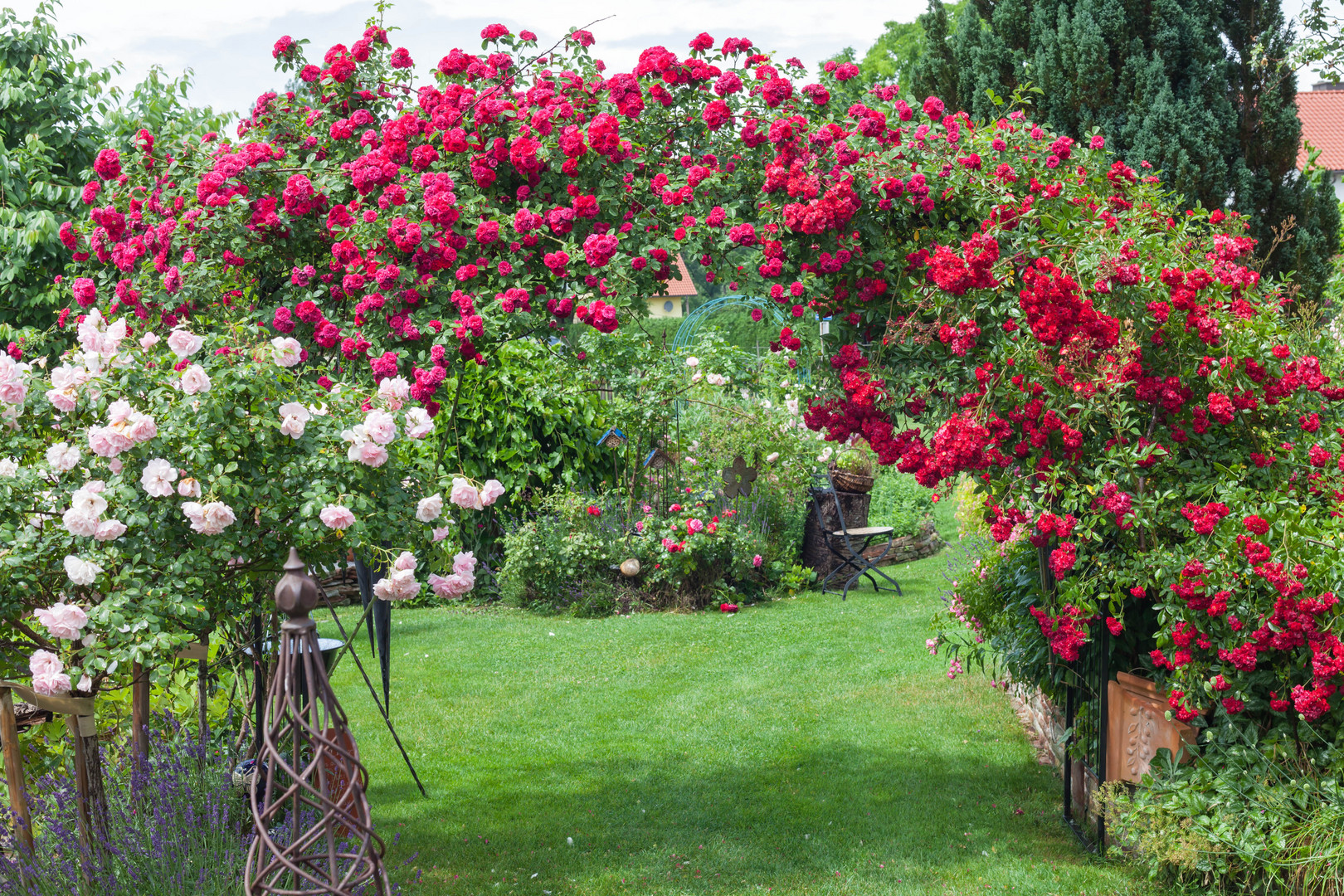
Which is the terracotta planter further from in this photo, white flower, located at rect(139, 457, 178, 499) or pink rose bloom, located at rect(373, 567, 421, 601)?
white flower, located at rect(139, 457, 178, 499)

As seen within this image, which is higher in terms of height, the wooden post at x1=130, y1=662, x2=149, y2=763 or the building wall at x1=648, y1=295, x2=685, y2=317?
the building wall at x1=648, y1=295, x2=685, y2=317

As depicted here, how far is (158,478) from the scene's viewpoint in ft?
8.50

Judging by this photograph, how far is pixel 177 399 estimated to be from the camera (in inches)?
109

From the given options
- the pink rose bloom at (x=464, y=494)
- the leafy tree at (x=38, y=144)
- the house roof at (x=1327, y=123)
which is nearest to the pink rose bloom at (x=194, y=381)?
the pink rose bloom at (x=464, y=494)

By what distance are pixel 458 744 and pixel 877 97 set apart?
3.45 m

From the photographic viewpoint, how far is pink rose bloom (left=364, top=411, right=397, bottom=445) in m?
2.73

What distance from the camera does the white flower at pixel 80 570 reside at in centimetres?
253

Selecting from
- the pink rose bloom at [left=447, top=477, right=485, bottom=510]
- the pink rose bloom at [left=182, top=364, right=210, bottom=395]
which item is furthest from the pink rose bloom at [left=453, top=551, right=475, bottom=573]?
the pink rose bloom at [left=182, top=364, right=210, bottom=395]

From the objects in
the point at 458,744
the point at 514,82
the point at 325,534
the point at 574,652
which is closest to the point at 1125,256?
the point at 514,82

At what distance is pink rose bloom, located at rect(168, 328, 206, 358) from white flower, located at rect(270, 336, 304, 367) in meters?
0.20

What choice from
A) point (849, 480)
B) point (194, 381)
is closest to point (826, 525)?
point (849, 480)

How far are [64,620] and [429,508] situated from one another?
0.91m

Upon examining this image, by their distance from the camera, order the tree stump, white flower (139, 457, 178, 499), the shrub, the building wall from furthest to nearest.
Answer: the building wall, the shrub, the tree stump, white flower (139, 457, 178, 499)

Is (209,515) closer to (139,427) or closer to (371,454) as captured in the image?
(139,427)
